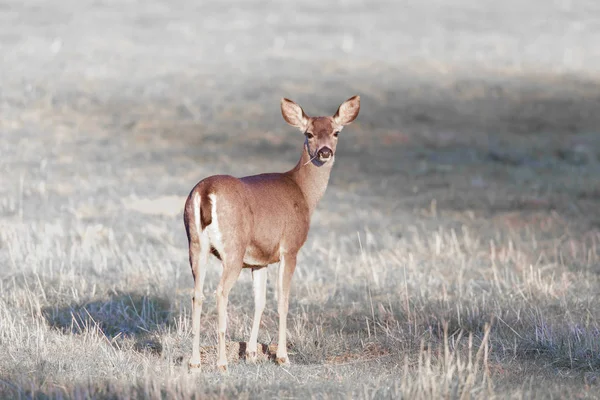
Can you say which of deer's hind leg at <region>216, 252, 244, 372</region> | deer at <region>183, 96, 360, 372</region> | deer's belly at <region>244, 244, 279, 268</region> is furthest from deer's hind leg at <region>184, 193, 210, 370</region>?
deer's belly at <region>244, 244, 279, 268</region>

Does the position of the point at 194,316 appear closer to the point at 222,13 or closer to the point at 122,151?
the point at 122,151

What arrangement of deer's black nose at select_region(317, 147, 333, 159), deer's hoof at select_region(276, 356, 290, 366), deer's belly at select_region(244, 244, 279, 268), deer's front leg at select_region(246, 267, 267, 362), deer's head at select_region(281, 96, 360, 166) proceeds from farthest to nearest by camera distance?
deer's head at select_region(281, 96, 360, 166) < deer's black nose at select_region(317, 147, 333, 159) < deer's front leg at select_region(246, 267, 267, 362) < deer's hoof at select_region(276, 356, 290, 366) < deer's belly at select_region(244, 244, 279, 268)

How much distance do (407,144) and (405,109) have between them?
13.3 feet

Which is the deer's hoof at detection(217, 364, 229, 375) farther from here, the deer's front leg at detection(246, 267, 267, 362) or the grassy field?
the deer's front leg at detection(246, 267, 267, 362)

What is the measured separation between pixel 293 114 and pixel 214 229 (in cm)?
180

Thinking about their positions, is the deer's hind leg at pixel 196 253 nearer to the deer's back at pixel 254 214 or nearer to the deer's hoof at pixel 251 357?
the deer's back at pixel 254 214

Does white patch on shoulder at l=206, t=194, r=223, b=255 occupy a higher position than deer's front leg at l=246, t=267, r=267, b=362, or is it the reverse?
white patch on shoulder at l=206, t=194, r=223, b=255

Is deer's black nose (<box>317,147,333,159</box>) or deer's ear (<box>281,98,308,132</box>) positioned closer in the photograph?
deer's black nose (<box>317,147,333,159</box>)

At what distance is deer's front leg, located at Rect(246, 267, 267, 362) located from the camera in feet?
26.2

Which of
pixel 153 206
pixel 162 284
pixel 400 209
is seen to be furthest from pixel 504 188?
pixel 162 284

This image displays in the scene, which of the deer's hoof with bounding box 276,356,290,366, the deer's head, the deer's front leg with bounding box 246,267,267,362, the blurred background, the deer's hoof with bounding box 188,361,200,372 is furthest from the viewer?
the blurred background

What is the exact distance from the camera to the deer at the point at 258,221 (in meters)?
7.22

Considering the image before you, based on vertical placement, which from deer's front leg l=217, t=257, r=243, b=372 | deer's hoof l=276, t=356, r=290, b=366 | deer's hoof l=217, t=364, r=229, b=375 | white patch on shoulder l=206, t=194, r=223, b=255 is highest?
white patch on shoulder l=206, t=194, r=223, b=255

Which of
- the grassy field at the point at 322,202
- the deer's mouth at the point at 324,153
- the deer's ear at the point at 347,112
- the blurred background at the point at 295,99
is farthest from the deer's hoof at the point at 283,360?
the blurred background at the point at 295,99
